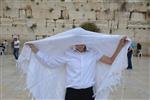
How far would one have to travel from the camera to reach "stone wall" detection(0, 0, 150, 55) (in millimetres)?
26516

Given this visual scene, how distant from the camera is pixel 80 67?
5.06m

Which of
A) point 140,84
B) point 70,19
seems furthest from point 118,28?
point 140,84

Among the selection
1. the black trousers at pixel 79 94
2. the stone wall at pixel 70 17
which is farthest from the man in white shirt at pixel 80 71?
the stone wall at pixel 70 17

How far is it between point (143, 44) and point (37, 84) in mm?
21341

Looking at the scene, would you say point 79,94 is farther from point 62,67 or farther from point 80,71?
point 62,67

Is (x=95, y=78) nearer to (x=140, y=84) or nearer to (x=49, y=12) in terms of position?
(x=140, y=84)

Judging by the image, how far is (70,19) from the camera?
26.7 m

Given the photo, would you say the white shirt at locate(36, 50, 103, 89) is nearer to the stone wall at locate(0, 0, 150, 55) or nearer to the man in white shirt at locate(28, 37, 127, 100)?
the man in white shirt at locate(28, 37, 127, 100)

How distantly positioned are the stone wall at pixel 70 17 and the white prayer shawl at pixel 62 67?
21061mm

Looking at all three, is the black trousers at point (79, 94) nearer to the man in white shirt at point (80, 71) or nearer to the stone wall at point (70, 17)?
the man in white shirt at point (80, 71)

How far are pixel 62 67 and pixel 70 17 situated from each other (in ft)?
70.4

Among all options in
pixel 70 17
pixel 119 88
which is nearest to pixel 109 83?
pixel 119 88

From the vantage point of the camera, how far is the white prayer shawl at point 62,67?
533 cm

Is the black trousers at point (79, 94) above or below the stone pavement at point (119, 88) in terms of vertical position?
above
